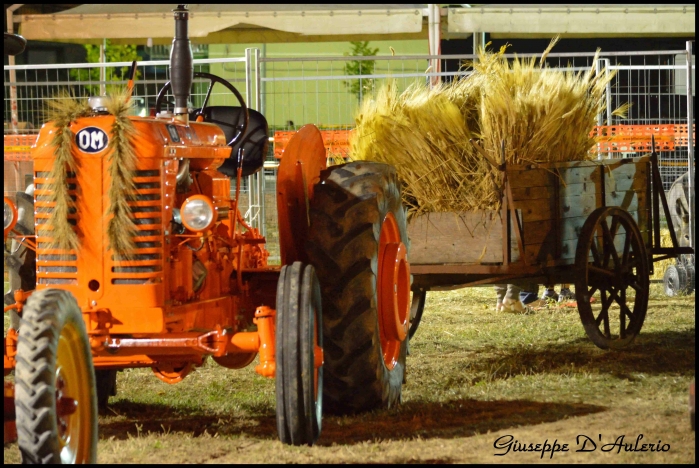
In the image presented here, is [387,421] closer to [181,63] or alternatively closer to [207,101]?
[181,63]

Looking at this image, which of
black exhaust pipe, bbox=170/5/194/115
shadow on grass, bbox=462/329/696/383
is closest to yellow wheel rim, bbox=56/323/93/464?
black exhaust pipe, bbox=170/5/194/115

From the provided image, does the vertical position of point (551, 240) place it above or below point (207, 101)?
below

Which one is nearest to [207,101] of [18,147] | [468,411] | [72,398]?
[468,411]

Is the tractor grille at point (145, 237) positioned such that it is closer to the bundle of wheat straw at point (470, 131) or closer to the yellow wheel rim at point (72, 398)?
the yellow wheel rim at point (72, 398)

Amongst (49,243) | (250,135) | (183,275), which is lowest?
(183,275)

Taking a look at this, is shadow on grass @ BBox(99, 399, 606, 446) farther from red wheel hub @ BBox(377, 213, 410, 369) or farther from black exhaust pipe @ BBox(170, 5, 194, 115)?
black exhaust pipe @ BBox(170, 5, 194, 115)

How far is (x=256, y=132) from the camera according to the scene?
220 inches

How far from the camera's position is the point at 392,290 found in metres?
5.04

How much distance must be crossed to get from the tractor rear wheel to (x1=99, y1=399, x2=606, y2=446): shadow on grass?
0.22 meters

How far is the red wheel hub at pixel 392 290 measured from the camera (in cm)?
506

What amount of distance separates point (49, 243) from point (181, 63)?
1.07 m

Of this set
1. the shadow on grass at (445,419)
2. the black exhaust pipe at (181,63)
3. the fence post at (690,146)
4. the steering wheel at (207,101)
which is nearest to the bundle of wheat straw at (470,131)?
the steering wheel at (207,101)

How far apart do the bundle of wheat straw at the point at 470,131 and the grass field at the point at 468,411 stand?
104 cm

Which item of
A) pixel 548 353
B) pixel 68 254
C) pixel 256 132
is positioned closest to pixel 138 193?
pixel 68 254
